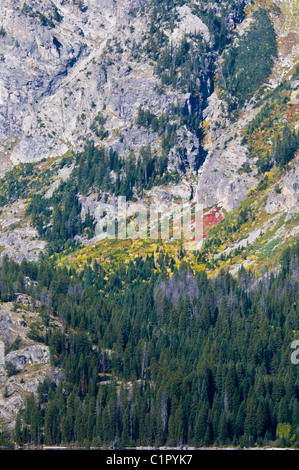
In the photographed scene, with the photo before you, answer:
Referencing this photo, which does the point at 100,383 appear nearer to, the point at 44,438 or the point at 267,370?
the point at 44,438

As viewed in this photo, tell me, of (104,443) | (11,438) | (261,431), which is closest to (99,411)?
(104,443)

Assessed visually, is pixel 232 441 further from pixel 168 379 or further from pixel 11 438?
pixel 11 438

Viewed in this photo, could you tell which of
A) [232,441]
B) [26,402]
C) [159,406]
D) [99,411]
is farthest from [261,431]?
[26,402]

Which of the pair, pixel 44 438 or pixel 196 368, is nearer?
pixel 44 438

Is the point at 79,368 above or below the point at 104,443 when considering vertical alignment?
above

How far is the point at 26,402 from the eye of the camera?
611 feet

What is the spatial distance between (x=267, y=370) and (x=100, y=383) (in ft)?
122
